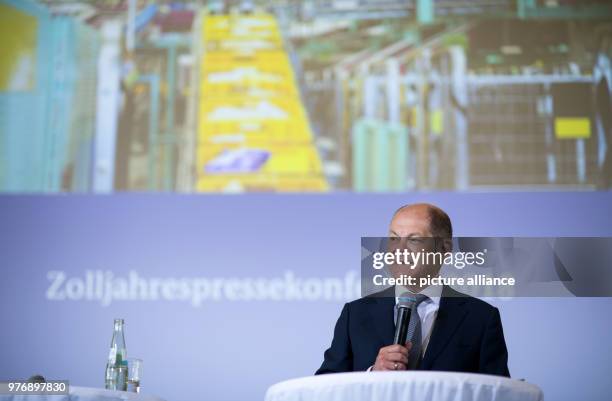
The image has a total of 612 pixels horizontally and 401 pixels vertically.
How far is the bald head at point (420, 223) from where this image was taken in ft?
8.86

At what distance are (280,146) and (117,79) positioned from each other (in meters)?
0.93

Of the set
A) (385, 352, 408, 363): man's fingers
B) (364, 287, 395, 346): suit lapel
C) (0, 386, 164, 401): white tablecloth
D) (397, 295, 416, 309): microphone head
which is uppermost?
(397, 295, 416, 309): microphone head

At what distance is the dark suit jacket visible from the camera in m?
2.59

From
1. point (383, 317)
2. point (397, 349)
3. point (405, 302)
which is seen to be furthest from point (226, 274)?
point (397, 349)

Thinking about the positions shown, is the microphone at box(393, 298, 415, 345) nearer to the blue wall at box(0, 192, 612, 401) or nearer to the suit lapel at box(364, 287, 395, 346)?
the suit lapel at box(364, 287, 395, 346)

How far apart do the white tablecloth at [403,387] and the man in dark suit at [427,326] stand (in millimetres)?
696

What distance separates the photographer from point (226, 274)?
4.87 m

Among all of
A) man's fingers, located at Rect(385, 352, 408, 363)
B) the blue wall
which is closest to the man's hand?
man's fingers, located at Rect(385, 352, 408, 363)

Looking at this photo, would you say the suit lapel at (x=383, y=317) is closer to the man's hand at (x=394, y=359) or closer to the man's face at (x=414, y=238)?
the man's face at (x=414, y=238)

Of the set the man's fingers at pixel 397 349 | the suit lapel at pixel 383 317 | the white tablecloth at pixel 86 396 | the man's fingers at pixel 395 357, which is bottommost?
the white tablecloth at pixel 86 396

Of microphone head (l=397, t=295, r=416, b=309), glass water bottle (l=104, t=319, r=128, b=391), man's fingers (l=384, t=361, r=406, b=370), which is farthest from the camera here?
glass water bottle (l=104, t=319, r=128, b=391)

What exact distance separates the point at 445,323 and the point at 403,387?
86 cm

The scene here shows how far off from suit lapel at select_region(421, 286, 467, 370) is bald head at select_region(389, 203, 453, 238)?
0.16 metres

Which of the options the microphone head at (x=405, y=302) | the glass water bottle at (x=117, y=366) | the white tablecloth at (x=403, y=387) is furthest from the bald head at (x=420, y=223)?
the glass water bottle at (x=117, y=366)
